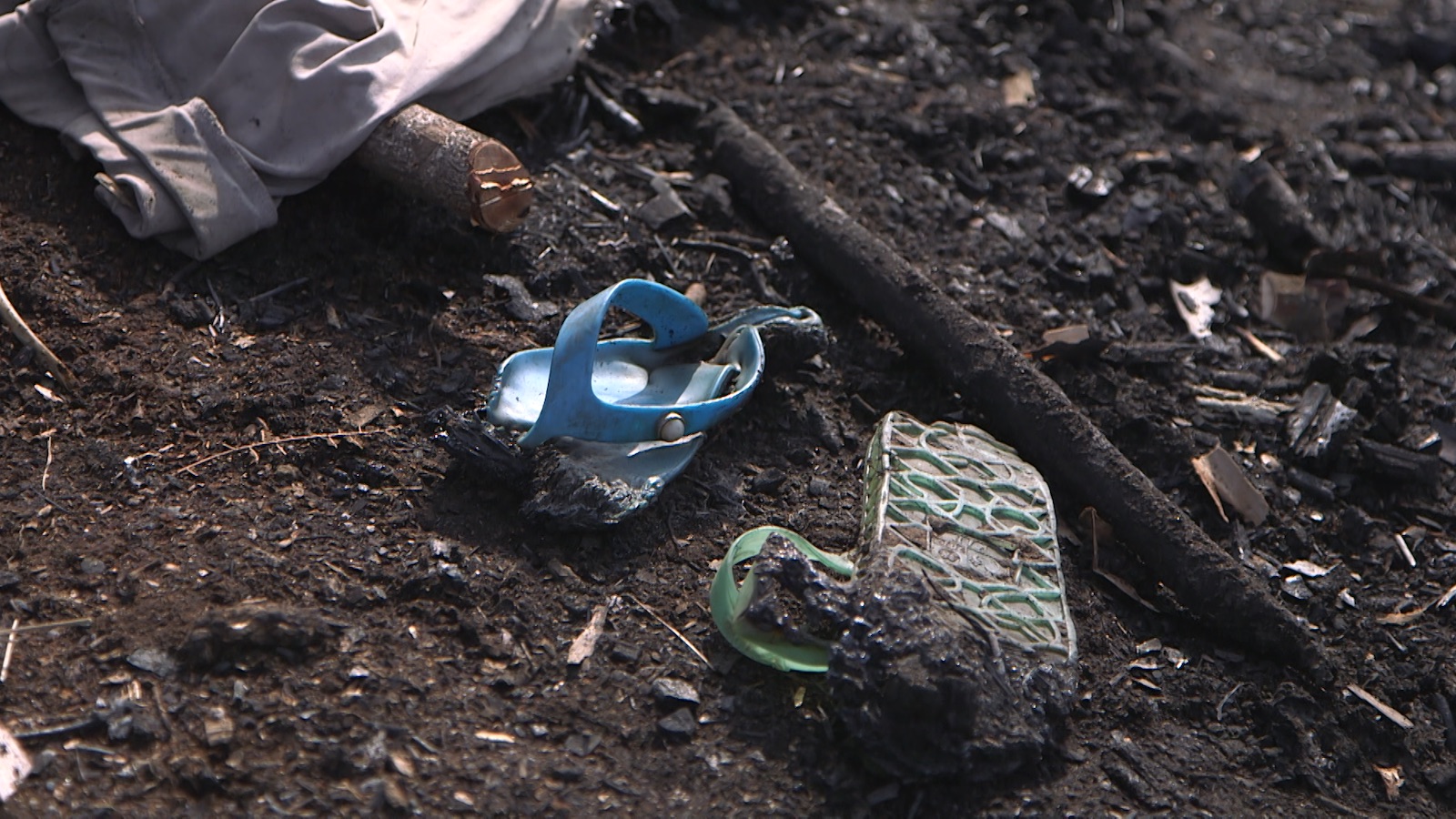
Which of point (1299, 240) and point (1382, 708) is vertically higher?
point (1299, 240)

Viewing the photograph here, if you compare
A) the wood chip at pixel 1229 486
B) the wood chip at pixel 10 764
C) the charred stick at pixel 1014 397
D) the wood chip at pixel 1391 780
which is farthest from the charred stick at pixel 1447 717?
the wood chip at pixel 10 764

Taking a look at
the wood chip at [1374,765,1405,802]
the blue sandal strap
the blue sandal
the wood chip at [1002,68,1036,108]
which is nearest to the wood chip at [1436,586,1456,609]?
the wood chip at [1374,765,1405,802]

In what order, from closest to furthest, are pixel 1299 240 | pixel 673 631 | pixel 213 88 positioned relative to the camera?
pixel 673 631 < pixel 213 88 < pixel 1299 240

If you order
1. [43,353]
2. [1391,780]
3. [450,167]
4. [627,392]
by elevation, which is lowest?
[1391,780]

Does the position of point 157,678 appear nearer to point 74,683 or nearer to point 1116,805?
point 74,683

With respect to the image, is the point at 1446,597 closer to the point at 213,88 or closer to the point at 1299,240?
the point at 1299,240

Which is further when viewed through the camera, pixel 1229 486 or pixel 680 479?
pixel 1229 486

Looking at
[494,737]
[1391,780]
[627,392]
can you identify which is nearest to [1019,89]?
[627,392]
